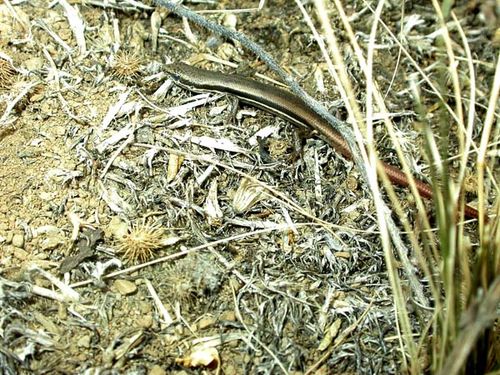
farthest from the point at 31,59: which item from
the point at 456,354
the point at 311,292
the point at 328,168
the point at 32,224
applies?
the point at 456,354

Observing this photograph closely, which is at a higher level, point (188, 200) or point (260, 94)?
point (260, 94)

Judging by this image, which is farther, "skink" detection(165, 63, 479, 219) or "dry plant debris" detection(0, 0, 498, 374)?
"skink" detection(165, 63, 479, 219)

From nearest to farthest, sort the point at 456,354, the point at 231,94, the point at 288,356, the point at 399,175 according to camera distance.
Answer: the point at 456,354 → the point at 288,356 → the point at 399,175 → the point at 231,94

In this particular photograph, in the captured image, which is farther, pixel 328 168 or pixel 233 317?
pixel 328 168

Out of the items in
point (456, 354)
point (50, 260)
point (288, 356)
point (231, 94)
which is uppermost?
point (231, 94)

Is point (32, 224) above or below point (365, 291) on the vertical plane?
above

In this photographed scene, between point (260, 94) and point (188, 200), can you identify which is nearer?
point (188, 200)

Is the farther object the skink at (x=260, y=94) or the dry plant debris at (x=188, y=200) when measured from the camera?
the skink at (x=260, y=94)

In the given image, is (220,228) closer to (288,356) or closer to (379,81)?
(288,356)
